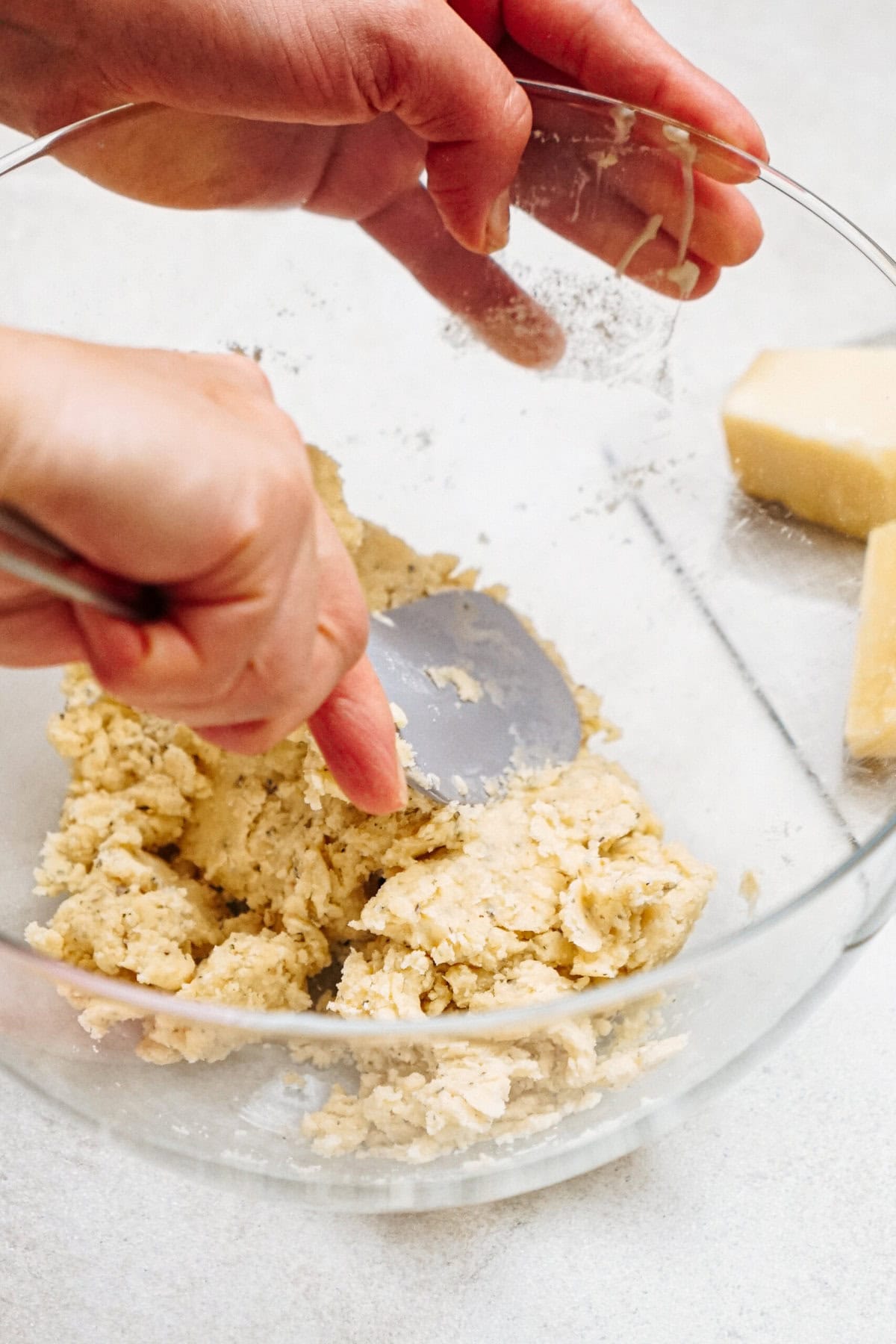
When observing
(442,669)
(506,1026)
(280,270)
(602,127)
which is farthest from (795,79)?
(506,1026)

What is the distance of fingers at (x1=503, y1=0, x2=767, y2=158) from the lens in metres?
0.90

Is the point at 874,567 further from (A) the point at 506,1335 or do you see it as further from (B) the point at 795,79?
(B) the point at 795,79

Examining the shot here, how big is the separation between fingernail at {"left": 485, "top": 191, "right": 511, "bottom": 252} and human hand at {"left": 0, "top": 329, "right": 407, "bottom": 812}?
1.32 ft

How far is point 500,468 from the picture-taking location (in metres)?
1.11

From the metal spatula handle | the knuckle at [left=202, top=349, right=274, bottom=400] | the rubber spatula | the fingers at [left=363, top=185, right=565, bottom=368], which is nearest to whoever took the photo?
the metal spatula handle

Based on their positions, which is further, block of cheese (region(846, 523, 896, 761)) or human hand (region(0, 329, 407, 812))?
block of cheese (region(846, 523, 896, 761))

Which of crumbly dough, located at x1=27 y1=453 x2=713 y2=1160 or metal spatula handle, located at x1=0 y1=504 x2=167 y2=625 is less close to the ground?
metal spatula handle, located at x1=0 y1=504 x2=167 y2=625

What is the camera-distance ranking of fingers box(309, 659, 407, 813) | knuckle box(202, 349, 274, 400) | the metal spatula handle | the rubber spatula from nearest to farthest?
the metal spatula handle < knuckle box(202, 349, 274, 400) < fingers box(309, 659, 407, 813) < the rubber spatula

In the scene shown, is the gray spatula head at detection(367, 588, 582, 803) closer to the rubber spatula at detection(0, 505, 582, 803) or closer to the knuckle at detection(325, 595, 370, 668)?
the rubber spatula at detection(0, 505, 582, 803)

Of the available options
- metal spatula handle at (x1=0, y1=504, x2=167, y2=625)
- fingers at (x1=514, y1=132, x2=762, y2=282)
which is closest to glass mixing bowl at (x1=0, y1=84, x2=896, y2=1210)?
fingers at (x1=514, y1=132, x2=762, y2=282)

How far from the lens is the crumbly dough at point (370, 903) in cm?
66

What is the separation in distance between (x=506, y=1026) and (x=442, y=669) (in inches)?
18.2

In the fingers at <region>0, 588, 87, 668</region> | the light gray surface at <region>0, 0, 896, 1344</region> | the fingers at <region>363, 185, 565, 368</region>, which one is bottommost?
the light gray surface at <region>0, 0, 896, 1344</region>

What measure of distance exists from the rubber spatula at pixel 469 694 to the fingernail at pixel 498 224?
294 mm
